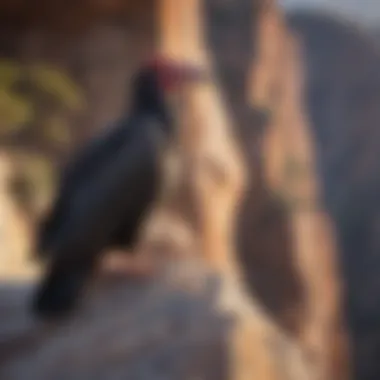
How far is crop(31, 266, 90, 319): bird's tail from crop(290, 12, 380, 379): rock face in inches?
27.3

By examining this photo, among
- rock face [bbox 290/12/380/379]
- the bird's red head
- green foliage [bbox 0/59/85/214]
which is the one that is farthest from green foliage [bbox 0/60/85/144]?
rock face [bbox 290/12/380/379]

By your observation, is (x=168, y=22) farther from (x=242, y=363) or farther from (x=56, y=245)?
(x=242, y=363)

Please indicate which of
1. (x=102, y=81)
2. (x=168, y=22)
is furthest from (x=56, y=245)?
(x=168, y=22)

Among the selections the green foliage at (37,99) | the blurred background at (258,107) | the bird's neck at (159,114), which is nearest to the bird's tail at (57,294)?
the bird's neck at (159,114)

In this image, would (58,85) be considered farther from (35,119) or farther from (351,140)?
(351,140)

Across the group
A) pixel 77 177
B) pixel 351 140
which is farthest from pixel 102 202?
pixel 351 140

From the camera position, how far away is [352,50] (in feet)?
4.70

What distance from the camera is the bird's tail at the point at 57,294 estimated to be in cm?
→ 88

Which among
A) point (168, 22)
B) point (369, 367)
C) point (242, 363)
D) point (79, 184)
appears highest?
point (168, 22)

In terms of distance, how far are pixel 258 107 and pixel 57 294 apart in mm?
844

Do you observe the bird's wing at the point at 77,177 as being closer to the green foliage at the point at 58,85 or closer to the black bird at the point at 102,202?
the black bird at the point at 102,202

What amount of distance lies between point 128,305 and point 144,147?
9.1 inches

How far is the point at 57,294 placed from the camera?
0.88 metres

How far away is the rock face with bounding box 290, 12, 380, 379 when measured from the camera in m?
1.40
